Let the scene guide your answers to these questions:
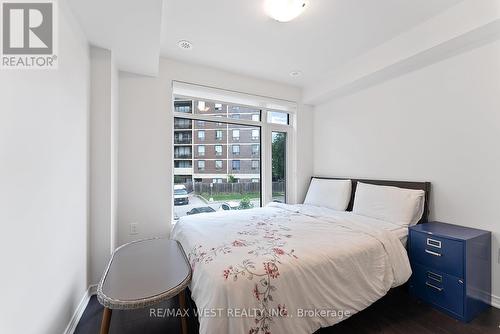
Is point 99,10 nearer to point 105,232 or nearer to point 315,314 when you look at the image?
point 105,232

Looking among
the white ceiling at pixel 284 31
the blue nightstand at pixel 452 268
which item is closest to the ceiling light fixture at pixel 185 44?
the white ceiling at pixel 284 31

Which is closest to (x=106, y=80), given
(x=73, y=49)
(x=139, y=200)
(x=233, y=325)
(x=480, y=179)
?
(x=73, y=49)

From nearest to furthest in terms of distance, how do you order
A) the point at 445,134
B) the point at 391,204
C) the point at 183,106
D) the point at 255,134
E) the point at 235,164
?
the point at 445,134, the point at 391,204, the point at 183,106, the point at 235,164, the point at 255,134

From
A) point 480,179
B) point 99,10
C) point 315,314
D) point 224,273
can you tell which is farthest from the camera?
point 480,179

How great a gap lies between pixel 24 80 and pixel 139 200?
1839 mm

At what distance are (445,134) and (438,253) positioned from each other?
119cm

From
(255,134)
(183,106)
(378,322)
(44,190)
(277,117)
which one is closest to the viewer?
(44,190)

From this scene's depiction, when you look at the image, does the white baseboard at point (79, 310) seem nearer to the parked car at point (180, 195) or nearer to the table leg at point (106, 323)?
the table leg at point (106, 323)

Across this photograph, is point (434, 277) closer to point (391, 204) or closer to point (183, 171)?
point (391, 204)

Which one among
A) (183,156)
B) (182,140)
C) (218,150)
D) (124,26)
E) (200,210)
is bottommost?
(200,210)

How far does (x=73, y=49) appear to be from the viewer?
5.37 ft

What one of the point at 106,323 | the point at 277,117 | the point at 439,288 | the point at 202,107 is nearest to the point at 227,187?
the point at 202,107

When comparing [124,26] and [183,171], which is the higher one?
[124,26]

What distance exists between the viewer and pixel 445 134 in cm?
224
